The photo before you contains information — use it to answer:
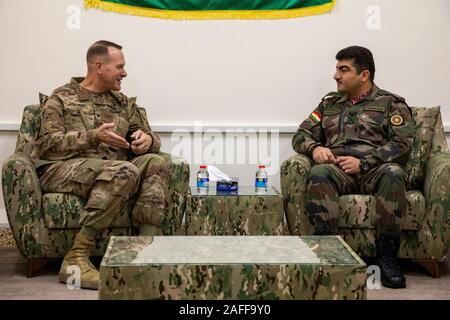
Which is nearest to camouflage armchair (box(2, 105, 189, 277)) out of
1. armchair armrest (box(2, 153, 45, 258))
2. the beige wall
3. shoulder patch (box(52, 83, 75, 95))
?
armchair armrest (box(2, 153, 45, 258))

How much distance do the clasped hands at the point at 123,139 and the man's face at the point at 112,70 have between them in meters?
0.29

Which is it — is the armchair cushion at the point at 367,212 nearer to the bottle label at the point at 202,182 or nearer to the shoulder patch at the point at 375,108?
the shoulder patch at the point at 375,108

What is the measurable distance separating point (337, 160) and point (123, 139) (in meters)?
1.09

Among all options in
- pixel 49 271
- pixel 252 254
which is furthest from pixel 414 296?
pixel 49 271

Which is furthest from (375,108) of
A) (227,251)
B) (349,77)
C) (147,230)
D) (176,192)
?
(227,251)

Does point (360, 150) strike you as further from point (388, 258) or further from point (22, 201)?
point (22, 201)

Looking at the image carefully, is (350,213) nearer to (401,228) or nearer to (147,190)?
(401,228)

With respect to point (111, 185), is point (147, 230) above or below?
below

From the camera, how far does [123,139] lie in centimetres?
290

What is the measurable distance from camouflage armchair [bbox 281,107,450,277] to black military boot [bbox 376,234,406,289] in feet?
0.28

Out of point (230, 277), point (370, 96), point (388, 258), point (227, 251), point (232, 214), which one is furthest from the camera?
point (370, 96)

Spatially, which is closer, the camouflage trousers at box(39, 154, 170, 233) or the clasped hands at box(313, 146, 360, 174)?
the camouflage trousers at box(39, 154, 170, 233)

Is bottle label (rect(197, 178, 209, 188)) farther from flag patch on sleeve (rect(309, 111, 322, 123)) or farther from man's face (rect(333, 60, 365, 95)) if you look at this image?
man's face (rect(333, 60, 365, 95))

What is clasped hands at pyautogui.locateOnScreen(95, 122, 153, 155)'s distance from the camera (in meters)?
2.86
